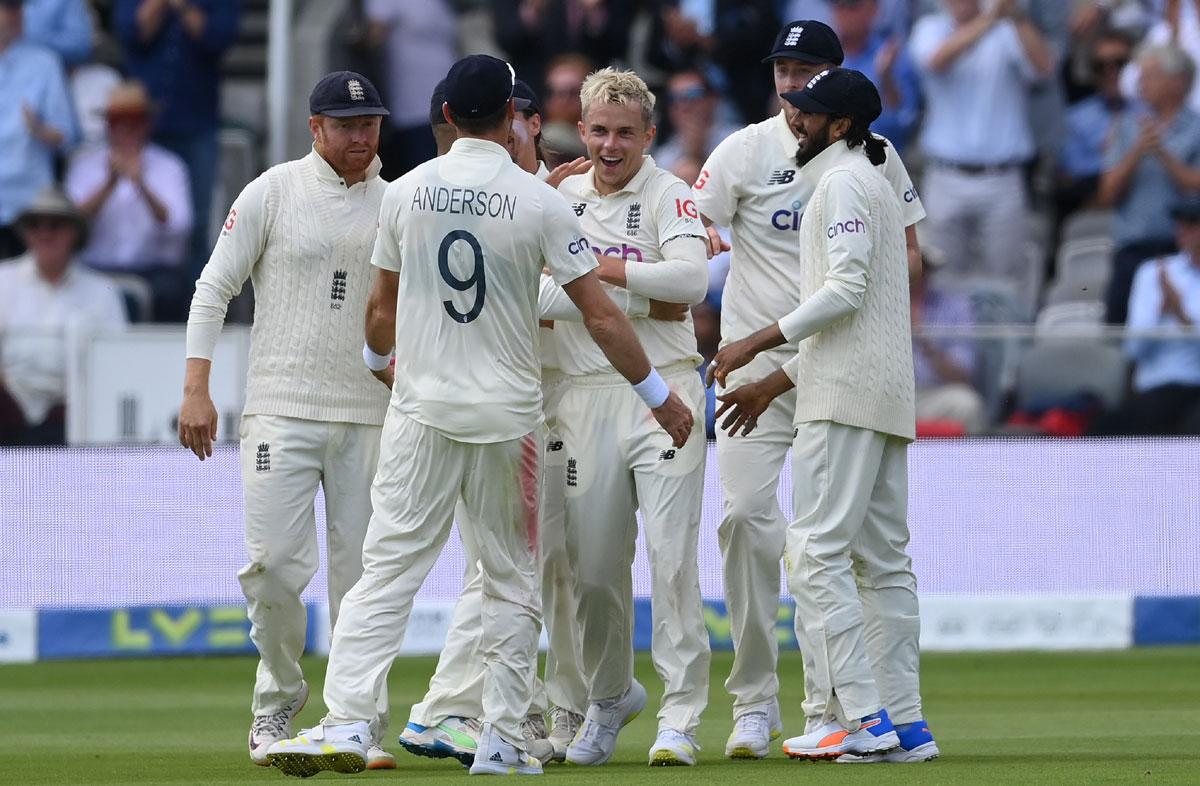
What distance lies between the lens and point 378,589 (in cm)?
617

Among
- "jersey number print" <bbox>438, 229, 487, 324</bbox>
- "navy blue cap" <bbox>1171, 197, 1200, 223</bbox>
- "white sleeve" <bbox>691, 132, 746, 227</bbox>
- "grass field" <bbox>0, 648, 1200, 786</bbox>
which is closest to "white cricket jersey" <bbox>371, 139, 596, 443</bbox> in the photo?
"jersey number print" <bbox>438, 229, 487, 324</bbox>

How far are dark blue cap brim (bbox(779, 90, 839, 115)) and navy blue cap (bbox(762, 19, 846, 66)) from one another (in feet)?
2.39

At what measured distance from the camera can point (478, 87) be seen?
6.20 m

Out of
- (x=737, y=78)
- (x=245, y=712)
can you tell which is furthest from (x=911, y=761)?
(x=737, y=78)

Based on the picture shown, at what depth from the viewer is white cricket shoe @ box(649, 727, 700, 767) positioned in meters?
6.76

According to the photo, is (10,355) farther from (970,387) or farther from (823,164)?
(823,164)

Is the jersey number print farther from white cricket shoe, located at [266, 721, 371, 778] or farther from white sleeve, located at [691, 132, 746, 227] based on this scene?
white sleeve, located at [691, 132, 746, 227]

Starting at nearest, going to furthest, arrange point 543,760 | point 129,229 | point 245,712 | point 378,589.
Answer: point 378,589 < point 543,760 < point 245,712 < point 129,229

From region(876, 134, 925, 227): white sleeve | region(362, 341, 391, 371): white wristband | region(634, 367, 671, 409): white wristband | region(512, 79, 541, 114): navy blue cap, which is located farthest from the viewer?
region(876, 134, 925, 227): white sleeve

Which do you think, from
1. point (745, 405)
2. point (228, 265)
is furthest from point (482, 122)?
point (745, 405)

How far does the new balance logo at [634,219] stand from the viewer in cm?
714

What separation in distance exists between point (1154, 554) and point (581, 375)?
5850 mm

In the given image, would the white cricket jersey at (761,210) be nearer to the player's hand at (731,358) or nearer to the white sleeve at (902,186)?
the white sleeve at (902,186)

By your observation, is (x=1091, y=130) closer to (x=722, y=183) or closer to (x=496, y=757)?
(x=722, y=183)
